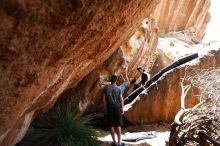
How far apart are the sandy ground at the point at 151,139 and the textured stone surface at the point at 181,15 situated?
1725cm

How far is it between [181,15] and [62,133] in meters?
23.2

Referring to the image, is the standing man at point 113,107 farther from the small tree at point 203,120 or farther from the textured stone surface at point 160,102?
the textured stone surface at point 160,102

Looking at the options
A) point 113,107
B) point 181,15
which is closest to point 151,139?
point 113,107

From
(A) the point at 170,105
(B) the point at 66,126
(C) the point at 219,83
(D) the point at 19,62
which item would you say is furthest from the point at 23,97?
(A) the point at 170,105

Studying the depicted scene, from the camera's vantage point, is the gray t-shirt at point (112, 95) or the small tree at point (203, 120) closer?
the small tree at point (203, 120)

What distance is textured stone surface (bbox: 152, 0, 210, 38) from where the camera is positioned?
98.3ft

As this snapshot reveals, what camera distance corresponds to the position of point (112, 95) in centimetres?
942

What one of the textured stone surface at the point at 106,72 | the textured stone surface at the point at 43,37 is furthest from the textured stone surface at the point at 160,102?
the textured stone surface at the point at 43,37

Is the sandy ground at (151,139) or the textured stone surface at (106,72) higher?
Result: the textured stone surface at (106,72)

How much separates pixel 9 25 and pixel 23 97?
A: 1.96m

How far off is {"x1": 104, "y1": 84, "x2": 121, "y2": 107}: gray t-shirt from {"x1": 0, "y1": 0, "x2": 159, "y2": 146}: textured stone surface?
2327 mm

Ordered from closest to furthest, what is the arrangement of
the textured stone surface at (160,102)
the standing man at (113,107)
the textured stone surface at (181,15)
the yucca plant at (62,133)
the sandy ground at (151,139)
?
the standing man at (113,107) < the yucca plant at (62,133) < the sandy ground at (151,139) < the textured stone surface at (160,102) < the textured stone surface at (181,15)

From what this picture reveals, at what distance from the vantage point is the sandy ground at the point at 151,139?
408 inches

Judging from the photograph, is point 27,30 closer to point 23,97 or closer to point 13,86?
point 13,86
